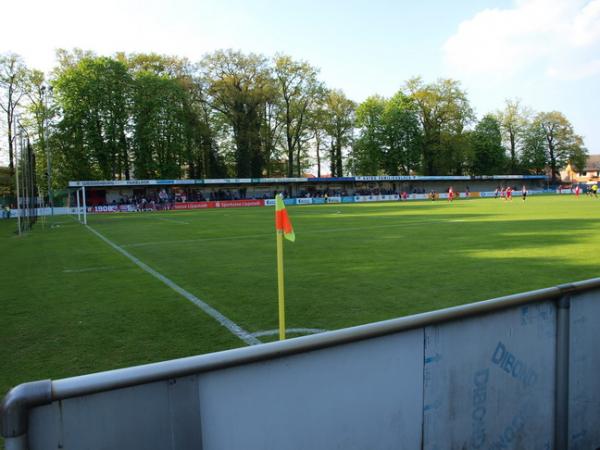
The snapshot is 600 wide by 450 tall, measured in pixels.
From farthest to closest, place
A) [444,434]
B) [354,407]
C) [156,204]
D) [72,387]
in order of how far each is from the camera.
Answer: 1. [156,204]
2. [444,434]
3. [354,407]
4. [72,387]

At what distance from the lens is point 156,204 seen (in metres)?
50.8

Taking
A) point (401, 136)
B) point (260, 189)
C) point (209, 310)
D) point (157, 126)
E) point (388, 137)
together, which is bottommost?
point (209, 310)

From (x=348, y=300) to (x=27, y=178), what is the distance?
86.9 ft

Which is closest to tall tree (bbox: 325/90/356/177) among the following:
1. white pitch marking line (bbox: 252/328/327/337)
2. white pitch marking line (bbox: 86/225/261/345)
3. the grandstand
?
the grandstand

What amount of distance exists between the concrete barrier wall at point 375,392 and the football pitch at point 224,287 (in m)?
3.08

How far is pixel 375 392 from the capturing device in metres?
2.42

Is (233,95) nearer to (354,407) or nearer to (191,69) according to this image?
(191,69)

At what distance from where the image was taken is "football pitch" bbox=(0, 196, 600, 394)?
5.55 metres

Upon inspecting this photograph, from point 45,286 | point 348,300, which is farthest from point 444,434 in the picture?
point 45,286

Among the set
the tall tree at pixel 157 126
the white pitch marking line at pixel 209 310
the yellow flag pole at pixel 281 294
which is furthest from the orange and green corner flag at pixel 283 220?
the tall tree at pixel 157 126

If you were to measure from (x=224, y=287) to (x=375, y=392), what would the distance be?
6.50 metres

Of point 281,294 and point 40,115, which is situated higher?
point 40,115

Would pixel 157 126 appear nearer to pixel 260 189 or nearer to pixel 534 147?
pixel 260 189

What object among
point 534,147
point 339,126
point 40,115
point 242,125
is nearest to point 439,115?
point 339,126
